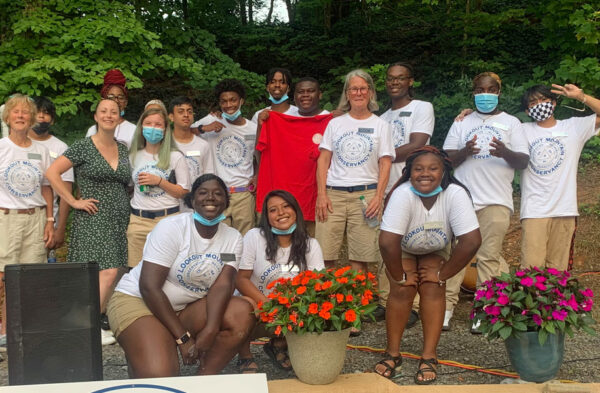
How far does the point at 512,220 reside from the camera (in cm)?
935

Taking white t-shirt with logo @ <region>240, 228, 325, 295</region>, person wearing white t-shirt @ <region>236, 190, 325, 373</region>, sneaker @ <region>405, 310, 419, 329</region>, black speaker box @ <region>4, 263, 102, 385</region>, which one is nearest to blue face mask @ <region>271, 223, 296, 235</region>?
person wearing white t-shirt @ <region>236, 190, 325, 373</region>

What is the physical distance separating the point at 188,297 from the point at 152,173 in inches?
52.4

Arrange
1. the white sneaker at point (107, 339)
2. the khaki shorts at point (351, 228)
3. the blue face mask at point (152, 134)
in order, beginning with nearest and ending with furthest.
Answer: the blue face mask at point (152, 134), the white sneaker at point (107, 339), the khaki shorts at point (351, 228)

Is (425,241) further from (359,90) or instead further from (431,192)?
(359,90)

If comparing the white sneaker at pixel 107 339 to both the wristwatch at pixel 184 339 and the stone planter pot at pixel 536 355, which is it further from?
the stone planter pot at pixel 536 355

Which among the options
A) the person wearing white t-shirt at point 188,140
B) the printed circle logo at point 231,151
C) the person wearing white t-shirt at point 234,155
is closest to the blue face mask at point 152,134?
the person wearing white t-shirt at point 188,140

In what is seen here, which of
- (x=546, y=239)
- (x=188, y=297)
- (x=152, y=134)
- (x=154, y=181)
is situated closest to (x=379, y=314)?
(x=546, y=239)

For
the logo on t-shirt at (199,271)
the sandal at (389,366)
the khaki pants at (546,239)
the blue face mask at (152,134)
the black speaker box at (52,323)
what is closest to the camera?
the black speaker box at (52,323)

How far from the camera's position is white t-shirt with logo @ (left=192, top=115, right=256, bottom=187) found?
604cm

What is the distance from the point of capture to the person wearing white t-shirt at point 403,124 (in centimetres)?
576

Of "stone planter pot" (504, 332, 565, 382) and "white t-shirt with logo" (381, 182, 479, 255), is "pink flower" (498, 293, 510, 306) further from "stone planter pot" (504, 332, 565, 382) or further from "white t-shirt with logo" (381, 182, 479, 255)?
"white t-shirt with logo" (381, 182, 479, 255)

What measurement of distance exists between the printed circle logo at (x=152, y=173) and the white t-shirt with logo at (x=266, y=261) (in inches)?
39.6

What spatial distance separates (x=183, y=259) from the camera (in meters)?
4.19

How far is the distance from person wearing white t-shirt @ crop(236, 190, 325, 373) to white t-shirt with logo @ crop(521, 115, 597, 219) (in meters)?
2.00
